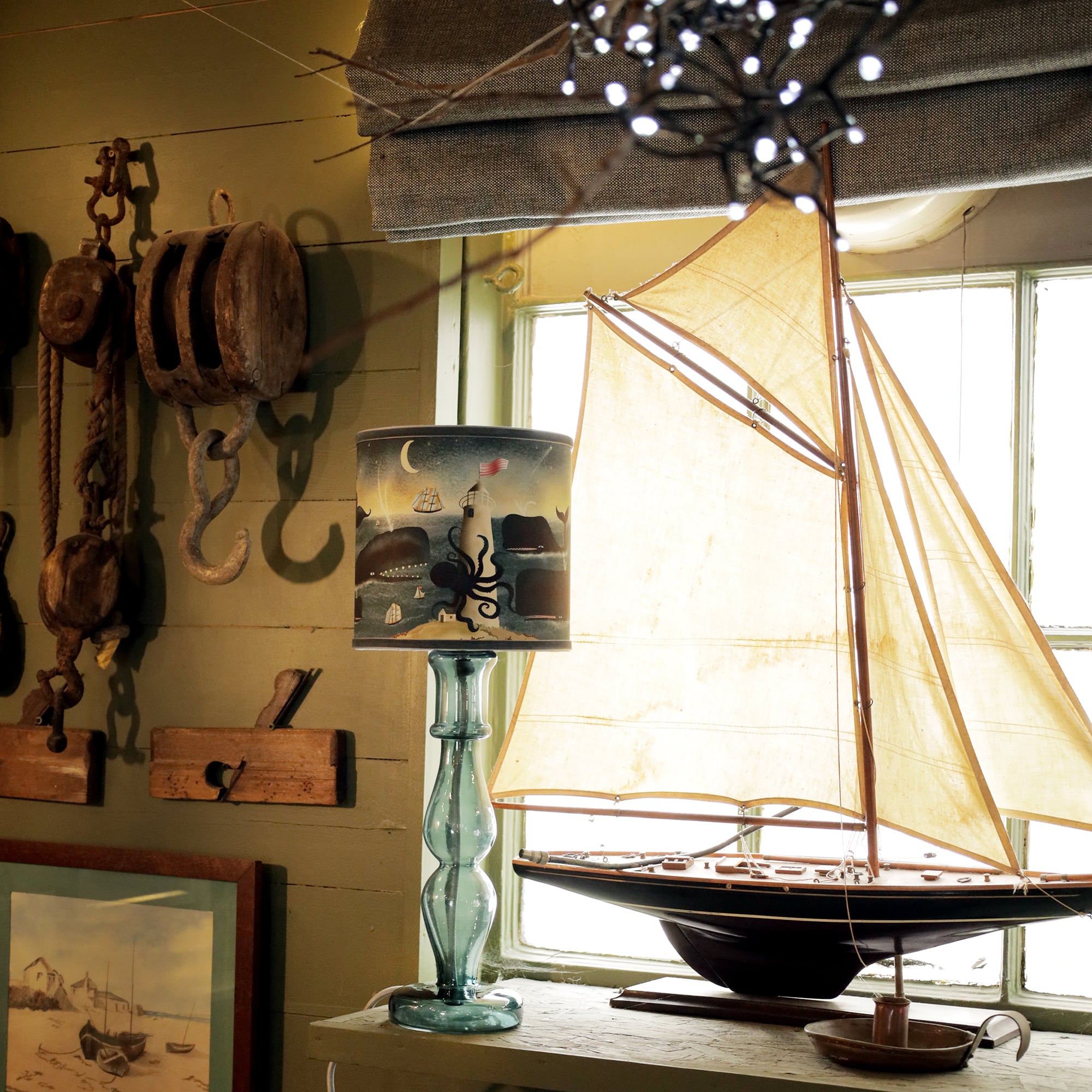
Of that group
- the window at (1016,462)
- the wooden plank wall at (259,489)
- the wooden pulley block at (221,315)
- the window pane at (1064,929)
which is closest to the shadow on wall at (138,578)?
the wooden plank wall at (259,489)

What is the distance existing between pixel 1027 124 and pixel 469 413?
2.49 ft

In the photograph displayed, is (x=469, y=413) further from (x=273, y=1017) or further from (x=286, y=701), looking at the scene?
(x=273, y=1017)

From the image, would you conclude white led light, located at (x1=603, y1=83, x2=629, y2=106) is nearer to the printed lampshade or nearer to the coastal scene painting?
the printed lampshade

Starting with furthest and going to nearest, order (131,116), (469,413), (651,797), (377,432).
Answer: (131,116)
(469,413)
(651,797)
(377,432)

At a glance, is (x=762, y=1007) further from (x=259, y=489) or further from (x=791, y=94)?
(x=791, y=94)

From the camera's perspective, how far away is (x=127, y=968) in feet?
5.48

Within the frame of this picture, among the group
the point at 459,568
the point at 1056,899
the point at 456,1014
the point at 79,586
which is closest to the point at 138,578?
the point at 79,586

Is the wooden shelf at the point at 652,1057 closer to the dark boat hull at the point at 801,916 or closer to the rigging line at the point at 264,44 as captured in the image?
the dark boat hull at the point at 801,916

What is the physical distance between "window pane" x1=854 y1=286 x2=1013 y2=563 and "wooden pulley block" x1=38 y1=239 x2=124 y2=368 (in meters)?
1.03

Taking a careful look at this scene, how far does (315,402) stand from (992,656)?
0.91 metres

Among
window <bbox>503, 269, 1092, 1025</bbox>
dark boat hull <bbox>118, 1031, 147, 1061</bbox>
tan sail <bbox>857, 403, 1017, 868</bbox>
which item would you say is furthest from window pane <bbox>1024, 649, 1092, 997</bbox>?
dark boat hull <bbox>118, 1031, 147, 1061</bbox>

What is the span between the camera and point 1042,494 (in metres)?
1.48

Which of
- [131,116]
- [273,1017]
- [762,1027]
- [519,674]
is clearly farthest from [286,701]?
[131,116]

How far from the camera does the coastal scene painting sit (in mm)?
1627
